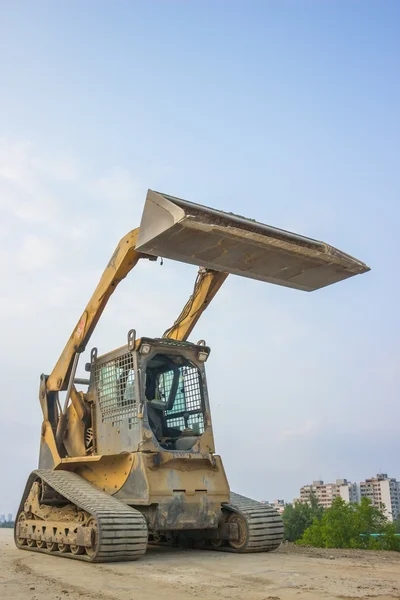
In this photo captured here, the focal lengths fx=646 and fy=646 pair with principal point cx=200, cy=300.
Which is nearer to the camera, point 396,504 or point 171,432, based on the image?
point 171,432

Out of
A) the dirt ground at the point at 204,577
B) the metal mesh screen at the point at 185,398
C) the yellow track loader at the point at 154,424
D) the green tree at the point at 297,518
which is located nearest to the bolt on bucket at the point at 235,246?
the yellow track loader at the point at 154,424

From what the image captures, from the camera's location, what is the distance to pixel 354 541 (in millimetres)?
28125

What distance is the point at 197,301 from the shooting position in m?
11.2

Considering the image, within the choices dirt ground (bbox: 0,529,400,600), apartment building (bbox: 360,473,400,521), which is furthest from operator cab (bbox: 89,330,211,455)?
apartment building (bbox: 360,473,400,521)

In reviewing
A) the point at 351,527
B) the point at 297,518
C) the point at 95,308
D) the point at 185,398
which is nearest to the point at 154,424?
the point at 185,398

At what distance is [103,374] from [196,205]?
3.91 metres

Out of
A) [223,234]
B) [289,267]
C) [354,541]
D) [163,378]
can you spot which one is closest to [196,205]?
[223,234]

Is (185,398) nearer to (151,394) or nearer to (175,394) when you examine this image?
(175,394)

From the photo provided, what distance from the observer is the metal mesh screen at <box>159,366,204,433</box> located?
1063cm

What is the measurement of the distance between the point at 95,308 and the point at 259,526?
4.44 m

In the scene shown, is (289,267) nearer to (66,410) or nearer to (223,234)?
(223,234)

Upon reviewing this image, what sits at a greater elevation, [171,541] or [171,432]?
[171,432]

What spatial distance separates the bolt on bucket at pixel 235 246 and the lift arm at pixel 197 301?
1.61 m

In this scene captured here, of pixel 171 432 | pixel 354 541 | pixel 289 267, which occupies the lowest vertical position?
pixel 354 541
